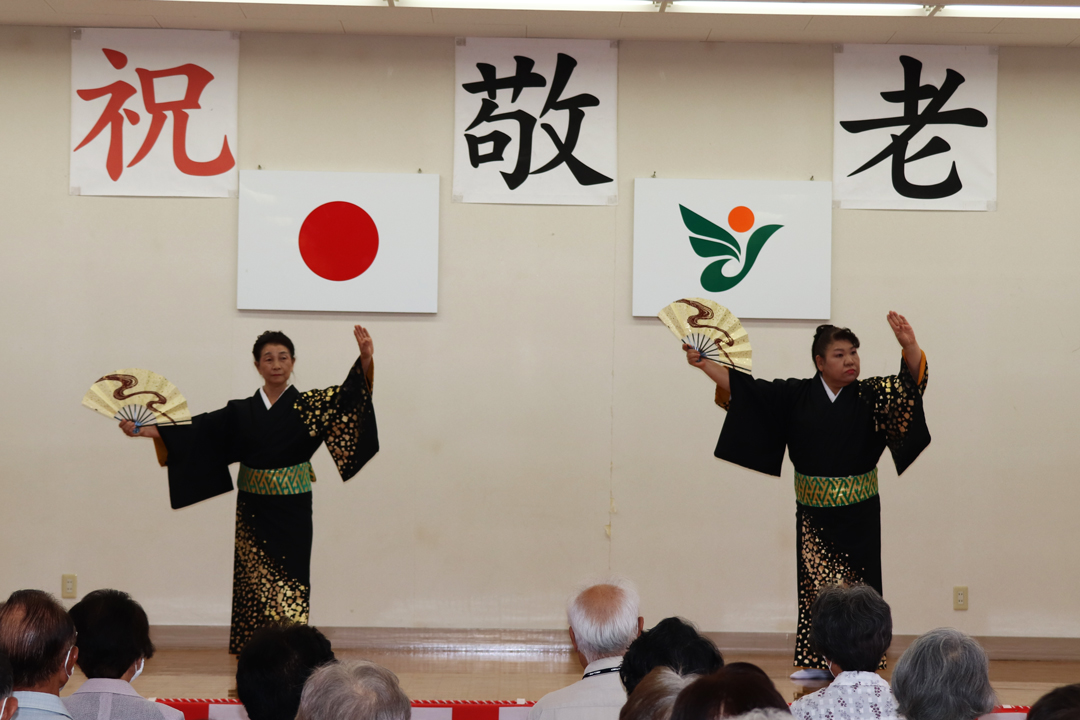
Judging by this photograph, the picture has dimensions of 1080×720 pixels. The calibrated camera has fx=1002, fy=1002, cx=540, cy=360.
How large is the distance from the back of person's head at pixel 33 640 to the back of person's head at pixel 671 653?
1180 millimetres

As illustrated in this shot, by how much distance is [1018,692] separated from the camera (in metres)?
4.56

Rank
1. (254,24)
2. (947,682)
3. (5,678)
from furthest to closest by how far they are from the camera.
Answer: (254,24), (947,682), (5,678)

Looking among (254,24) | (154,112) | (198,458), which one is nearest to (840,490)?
(198,458)

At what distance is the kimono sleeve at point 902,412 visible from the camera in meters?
3.90

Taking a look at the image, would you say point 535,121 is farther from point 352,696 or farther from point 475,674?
point 352,696

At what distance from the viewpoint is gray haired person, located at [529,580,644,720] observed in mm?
2154

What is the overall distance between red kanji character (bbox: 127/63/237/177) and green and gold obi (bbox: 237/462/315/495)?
1987 mm

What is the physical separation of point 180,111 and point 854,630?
447 cm

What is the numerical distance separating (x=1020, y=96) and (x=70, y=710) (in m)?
5.34

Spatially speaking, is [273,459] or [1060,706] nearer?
[1060,706]

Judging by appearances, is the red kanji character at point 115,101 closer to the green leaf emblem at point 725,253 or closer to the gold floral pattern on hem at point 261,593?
the gold floral pattern on hem at point 261,593

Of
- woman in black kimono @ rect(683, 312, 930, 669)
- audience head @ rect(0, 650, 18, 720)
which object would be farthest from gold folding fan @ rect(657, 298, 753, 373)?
audience head @ rect(0, 650, 18, 720)

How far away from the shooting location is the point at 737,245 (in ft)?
17.5

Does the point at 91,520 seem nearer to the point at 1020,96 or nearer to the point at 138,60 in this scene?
the point at 138,60
